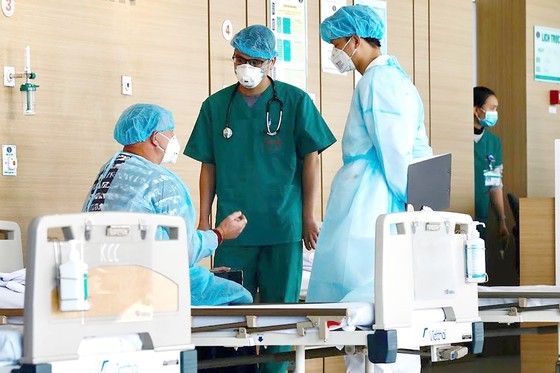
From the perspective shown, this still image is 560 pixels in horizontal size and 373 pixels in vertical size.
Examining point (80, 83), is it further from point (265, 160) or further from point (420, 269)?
point (420, 269)

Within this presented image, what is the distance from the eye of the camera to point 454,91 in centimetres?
712

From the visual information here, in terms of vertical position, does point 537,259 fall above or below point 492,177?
below

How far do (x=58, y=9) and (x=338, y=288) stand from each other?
2.00 meters

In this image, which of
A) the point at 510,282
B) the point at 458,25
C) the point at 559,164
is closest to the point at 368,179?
the point at 559,164

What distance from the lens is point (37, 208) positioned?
486 centimetres

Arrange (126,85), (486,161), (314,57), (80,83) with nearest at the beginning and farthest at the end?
(80,83), (126,85), (314,57), (486,161)

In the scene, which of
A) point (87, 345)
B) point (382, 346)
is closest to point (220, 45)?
point (382, 346)

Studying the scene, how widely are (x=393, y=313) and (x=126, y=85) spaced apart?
247 cm

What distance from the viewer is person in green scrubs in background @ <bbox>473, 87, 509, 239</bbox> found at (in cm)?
742

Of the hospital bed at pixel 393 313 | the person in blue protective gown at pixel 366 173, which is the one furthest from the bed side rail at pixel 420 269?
the person in blue protective gown at pixel 366 173

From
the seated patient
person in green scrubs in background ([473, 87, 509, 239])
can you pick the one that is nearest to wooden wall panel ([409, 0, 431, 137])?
person in green scrubs in background ([473, 87, 509, 239])

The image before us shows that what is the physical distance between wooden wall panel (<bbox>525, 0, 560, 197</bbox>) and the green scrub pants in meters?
4.07

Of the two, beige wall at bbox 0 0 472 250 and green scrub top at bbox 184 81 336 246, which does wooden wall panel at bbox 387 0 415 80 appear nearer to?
beige wall at bbox 0 0 472 250

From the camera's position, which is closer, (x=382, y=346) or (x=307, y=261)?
(x=382, y=346)
